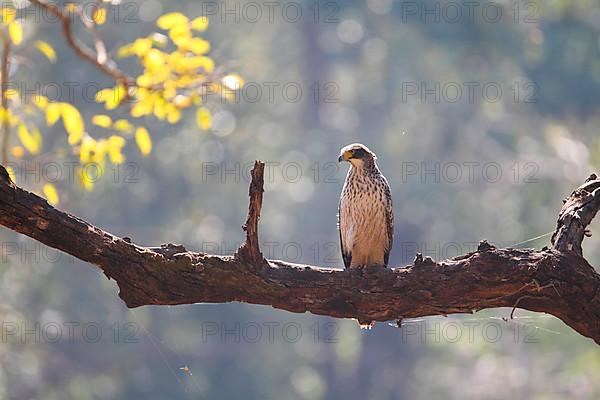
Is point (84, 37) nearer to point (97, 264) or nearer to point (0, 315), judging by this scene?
point (0, 315)

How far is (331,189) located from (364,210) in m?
18.5

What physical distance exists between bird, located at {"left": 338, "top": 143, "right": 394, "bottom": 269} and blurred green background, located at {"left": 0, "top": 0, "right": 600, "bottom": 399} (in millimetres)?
10997

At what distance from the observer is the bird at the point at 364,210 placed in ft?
22.2

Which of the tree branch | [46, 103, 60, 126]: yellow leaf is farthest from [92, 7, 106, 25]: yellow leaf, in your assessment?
[46, 103, 60, 126]: yellow leaf

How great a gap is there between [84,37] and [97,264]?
17.2 m

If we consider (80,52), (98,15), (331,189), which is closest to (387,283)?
(98,15)

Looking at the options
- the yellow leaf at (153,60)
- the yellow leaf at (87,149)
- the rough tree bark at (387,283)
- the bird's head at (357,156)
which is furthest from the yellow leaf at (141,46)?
the rough tree bark at (387,283)

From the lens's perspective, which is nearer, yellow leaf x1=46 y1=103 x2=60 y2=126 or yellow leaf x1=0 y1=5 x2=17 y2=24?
yellow leaf x1=0 y1=5 x2=17 y2=24

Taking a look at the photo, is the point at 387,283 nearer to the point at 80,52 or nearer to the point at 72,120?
the point at 72,120

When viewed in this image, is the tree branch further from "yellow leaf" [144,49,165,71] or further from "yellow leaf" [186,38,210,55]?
"yellow leaf" [186,38,210,55]

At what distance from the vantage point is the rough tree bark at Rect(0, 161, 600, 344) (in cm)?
468

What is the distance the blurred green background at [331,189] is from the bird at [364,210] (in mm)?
10997

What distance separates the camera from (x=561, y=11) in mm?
19312

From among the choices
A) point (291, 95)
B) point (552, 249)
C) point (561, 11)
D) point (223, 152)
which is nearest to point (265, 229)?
point (223, 152)
